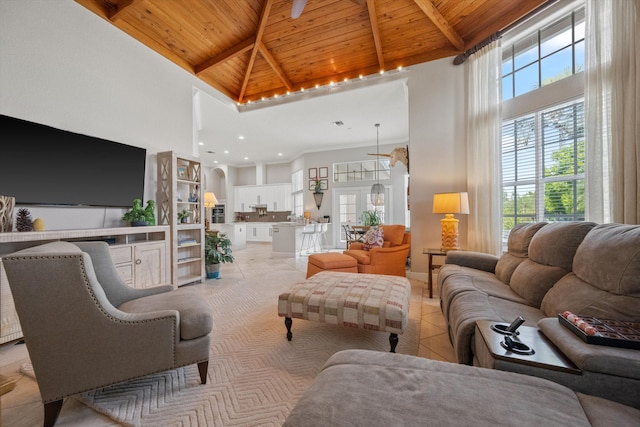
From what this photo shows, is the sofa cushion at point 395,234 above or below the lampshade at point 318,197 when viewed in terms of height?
below

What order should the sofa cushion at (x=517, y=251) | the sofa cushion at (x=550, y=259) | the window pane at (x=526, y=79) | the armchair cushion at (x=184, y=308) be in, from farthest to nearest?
the window pane at (x=526, y=79), the sofa cushion at (x=517, y=251), the sofa cushion at (x=550, y=259), the armchair cushion at (x=184, y=308)

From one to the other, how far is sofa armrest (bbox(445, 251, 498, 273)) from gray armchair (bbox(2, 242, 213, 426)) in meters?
2.72

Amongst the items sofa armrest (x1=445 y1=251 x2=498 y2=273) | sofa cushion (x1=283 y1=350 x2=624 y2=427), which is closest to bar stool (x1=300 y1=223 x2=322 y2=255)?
sofa armrest (x1=445 y1=251 x2=498 y2=273)

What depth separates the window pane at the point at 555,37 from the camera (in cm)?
295

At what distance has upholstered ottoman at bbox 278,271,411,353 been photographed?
1896mm

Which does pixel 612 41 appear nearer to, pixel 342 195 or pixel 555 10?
pixel 555 10

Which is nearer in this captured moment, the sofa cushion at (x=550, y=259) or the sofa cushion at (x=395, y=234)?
the sofa cushion at (x=550, y=259)

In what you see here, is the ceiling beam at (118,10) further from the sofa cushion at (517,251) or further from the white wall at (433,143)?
the sofa cushion at (517,251)

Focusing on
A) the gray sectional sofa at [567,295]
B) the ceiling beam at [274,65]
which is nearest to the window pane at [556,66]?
the gray sectional sofa at [567,295]

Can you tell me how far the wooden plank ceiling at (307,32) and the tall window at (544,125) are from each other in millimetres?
471

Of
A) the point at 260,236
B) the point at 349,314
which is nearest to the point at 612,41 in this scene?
the point at 349,314

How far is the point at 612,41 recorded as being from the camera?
2.37 meters

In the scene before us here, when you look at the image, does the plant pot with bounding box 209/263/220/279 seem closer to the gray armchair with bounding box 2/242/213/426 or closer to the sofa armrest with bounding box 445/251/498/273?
the gray armchair with bounding box 2/242/213/426

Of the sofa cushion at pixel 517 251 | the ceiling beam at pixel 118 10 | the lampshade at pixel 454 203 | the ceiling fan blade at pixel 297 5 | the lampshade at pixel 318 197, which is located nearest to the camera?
the sofa cushion at pixel 517 251
